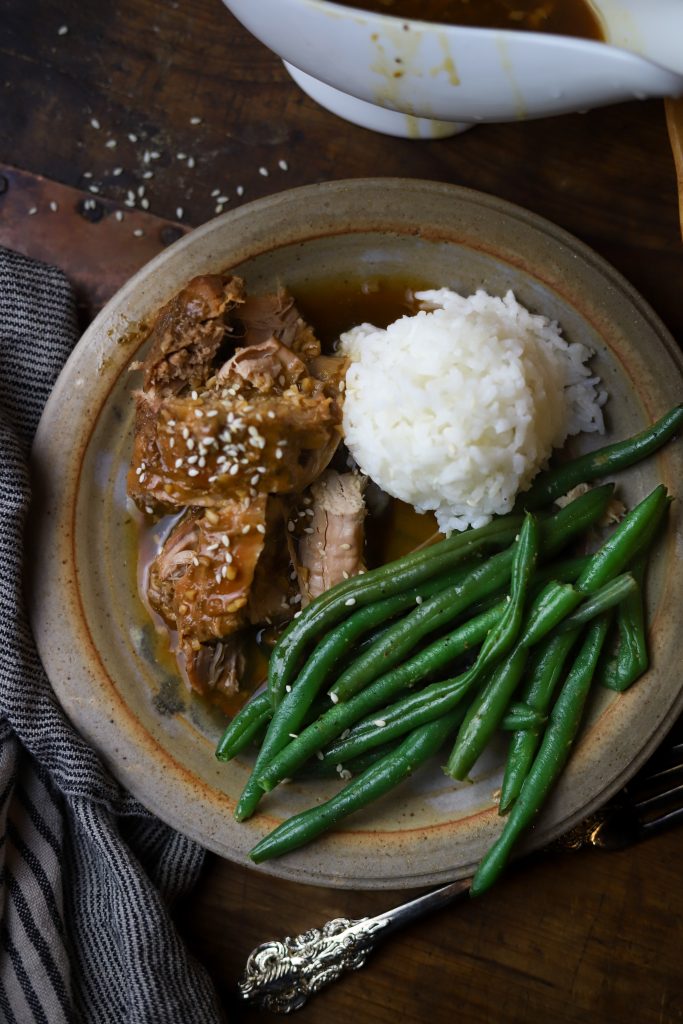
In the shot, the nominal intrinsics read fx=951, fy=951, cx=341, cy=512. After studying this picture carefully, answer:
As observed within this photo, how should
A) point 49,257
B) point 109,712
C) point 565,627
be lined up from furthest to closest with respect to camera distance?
point 49,257, point 109,712, point 565,627

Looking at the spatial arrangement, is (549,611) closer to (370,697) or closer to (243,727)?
(370,697)

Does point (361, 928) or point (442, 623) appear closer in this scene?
point (442, 623)

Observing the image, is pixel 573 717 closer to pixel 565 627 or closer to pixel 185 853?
pixel 565 627

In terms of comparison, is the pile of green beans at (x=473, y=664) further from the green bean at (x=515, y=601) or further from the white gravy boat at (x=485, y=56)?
the white gravy boat at (x=485, y=56)

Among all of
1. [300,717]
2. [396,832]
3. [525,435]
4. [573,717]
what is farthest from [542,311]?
[396,832]

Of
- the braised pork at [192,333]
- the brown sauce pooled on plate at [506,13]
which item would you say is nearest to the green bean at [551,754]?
the braised pork at [192,333]
